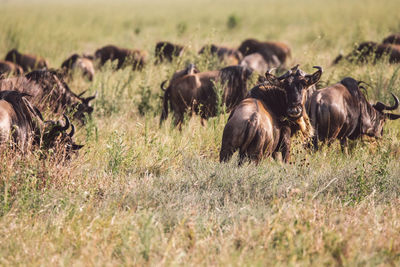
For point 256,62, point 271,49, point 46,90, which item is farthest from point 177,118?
point 271,49

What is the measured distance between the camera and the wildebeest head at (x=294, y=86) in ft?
15.0

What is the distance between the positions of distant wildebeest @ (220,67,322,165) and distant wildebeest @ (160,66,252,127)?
6.45ft

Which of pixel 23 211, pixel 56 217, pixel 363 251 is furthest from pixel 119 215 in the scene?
pixel 363 251

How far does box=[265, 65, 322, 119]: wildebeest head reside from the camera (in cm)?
458

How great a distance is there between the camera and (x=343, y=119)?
5641 millimetres

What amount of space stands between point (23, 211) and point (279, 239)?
201 centimetres

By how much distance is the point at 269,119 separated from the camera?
180 inches

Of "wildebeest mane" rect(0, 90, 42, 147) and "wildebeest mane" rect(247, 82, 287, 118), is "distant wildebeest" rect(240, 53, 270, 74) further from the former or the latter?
"wildebeest mane" rect(0, 90, 42, 147)

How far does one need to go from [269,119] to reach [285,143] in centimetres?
42

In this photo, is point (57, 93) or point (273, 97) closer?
point (273, 97)

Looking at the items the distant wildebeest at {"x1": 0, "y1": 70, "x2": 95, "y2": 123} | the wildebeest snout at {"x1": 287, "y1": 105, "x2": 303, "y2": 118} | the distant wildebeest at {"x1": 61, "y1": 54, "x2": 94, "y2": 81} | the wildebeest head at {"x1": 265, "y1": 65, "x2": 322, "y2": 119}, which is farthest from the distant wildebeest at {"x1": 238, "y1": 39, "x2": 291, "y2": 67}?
the wildebeest snout at {"x1": 287, "y1": 105, "x2": 303, "y2": 118}

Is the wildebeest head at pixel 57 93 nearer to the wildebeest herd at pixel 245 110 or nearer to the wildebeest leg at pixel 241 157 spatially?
the wildebeest herd at pixel 245 110

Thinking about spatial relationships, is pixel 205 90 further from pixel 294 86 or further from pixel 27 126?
pixel 27 126

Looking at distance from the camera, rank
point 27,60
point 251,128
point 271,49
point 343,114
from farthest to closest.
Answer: point 271,49 → point 27,60 → point 343,114 → point 251,128
